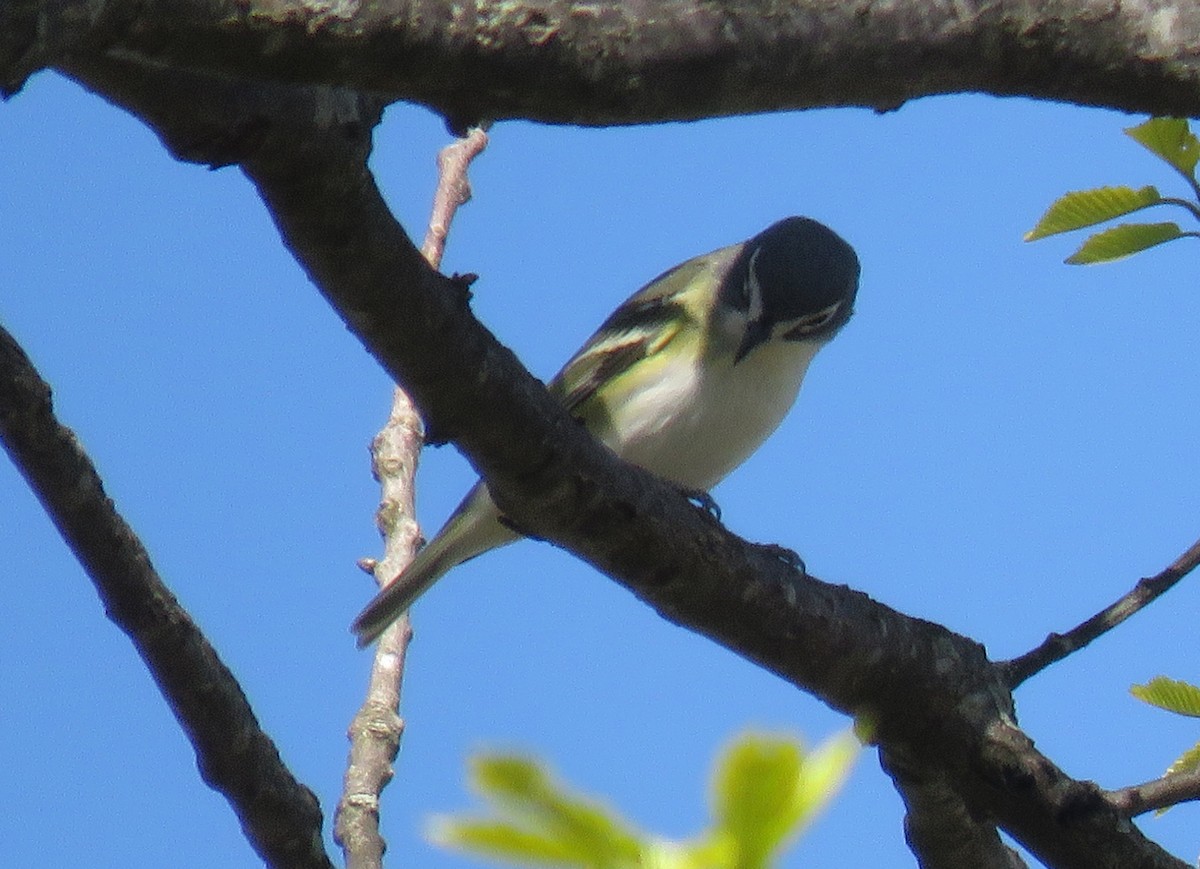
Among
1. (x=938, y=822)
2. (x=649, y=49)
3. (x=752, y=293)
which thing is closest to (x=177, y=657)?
(x=649, y=49)

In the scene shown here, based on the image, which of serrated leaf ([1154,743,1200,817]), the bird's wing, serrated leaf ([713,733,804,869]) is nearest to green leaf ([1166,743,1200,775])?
serrated leaf ([1154,743,1200,817])

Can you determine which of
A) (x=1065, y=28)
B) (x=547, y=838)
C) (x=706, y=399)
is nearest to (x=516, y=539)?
(x=706, y=399)

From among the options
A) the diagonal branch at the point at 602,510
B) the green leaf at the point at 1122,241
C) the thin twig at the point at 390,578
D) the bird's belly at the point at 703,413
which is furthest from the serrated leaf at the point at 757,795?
the bird's belly at the point at 703,413

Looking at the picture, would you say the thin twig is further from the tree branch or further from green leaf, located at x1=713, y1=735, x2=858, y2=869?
green leaf, located at x1=713, y1=735, x2=858, y2=869

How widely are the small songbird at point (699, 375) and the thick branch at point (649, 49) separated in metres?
3.66

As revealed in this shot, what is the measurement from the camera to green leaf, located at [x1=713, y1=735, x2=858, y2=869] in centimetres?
88

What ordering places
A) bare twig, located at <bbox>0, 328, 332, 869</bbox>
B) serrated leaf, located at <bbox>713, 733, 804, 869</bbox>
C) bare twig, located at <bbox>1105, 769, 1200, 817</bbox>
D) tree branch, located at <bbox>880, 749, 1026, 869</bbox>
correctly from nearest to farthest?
serrated leaf, located at <bbox>713, 733, 804, 869</bbox>
bare twig, located at <bbox>0, 328, 332, 869</bbox>
bare twig, located at <bbox>1105, 769, 1200, 817</bbox>
tree branch, located at <bbox>880, 749, 1026, 869</bbox>

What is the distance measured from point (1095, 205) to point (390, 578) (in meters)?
2.09

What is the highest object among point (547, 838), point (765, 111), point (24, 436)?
point (765, 111)

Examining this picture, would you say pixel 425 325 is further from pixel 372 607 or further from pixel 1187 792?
pixel 372 607

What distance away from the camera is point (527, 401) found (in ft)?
8.78

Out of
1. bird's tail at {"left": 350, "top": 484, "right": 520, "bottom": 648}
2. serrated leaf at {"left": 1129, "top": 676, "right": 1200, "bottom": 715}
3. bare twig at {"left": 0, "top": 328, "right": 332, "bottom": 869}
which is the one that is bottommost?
bare twig at {"left": 0, "top": 328, "right": 332, "bottom": 869}

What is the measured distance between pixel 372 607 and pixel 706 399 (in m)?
1.59

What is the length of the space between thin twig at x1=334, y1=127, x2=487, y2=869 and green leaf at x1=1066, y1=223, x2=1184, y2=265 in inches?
54.0
